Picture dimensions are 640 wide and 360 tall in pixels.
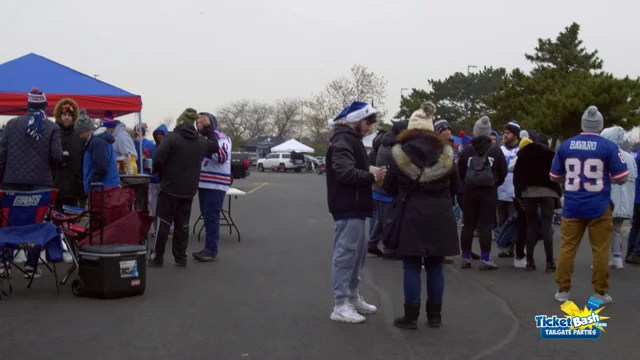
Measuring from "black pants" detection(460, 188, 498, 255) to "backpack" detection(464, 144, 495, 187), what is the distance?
145mm

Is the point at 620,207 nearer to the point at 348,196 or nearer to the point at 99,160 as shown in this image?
the point at 348,196

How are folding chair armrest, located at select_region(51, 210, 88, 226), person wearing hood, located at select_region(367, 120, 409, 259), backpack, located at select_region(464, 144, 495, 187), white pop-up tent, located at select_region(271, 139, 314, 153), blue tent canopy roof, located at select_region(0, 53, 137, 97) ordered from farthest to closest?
white pop-up tent, located at select_region(271, 139, 314, 153)
blue tent canopy roof, located at select_region(0, 53, 137, 97)
person wearing hood, located at select_region(367, 120, 409, 259)
backpack, located at select_region(464, 144, 495, 187)
folding chair armrest, located at select_region(51, 210, 88, 226)

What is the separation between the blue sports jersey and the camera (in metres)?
7.09

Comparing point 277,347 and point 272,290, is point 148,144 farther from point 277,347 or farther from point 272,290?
point 277,347

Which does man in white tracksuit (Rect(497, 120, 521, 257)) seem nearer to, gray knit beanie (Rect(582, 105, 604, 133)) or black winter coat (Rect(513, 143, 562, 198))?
black winter coat (Rect(513, 143, 562, 198))

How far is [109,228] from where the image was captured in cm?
786

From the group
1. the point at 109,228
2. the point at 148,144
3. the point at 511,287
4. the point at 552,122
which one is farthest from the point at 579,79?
the point at 109,228

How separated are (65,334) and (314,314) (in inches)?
85.0

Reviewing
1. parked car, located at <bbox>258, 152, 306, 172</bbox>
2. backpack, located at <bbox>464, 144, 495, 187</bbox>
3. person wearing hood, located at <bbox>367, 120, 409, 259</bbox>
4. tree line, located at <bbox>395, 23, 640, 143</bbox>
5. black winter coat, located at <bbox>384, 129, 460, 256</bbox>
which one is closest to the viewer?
black winter coat, located at <bbox>384, 129, 460, 256</bbox>

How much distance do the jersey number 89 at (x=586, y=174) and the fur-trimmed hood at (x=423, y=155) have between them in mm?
1727

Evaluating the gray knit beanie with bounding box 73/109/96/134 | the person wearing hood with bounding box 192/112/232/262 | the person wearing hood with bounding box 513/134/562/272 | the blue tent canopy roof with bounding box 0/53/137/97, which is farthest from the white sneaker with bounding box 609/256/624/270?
the blue tent canopy roof with bounding box 0/53/137/97

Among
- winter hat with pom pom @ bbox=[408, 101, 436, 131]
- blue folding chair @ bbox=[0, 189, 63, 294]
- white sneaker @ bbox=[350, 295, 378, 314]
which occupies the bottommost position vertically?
white sneaker @ bbox=[350, 295, 378, 314]

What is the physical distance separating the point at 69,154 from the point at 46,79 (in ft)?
12.9

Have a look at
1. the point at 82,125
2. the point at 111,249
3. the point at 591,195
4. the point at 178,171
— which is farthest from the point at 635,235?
the point at 82,125
